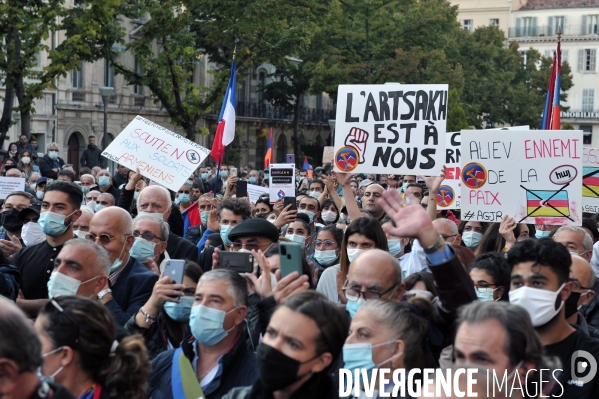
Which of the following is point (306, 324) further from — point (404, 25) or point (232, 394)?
point (404, 25)

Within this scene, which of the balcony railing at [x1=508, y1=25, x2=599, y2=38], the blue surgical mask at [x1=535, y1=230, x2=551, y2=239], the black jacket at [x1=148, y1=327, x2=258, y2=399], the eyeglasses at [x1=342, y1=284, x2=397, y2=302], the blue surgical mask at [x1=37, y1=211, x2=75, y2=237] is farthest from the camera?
the balcony railing at [x1=508, y1=25, x2=599, y2=38]

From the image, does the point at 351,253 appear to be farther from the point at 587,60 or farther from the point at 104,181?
the point at 587,60

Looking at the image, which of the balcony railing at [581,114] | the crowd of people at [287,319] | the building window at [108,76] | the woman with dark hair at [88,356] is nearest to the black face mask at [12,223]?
the crowd of people at [287,319]

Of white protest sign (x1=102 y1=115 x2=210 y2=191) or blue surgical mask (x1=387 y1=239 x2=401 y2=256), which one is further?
white protest sign (x1=102 y1=115 x2=210 y2=191)

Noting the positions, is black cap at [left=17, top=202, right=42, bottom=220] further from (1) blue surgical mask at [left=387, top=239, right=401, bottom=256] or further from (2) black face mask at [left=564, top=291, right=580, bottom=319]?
(2) black face mask at [left=564, top=291, right=580, bottom=319]

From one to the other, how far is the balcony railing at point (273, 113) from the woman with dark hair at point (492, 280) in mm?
47713

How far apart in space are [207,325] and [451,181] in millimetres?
7697

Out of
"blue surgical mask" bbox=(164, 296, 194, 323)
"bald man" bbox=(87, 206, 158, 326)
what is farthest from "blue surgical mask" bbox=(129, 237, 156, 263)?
"blue surgical mask" bbox=(164, 296, 194, 323)

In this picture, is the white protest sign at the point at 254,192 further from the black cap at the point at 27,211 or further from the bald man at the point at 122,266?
the bald man at the point at 122,266

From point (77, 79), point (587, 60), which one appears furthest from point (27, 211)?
point (587, 60)

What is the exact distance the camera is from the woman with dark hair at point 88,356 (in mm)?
4465

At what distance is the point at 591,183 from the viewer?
11.5 meters

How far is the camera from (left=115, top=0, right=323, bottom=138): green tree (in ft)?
96.4

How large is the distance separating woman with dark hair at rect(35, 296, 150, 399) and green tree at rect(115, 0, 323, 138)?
24311mm
